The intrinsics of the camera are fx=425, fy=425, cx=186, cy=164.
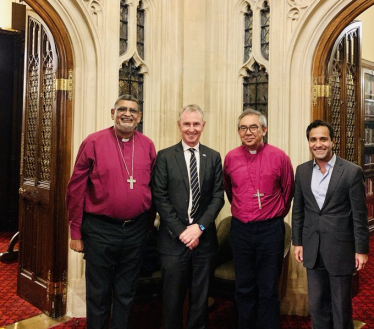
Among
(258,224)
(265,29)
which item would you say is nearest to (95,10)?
(265,29)

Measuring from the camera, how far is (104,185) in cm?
256

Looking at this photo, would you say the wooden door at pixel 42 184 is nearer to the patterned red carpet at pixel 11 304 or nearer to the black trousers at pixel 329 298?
the patterned red carpet at pixel 11 304

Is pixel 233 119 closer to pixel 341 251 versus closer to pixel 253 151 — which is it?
pixel 253 151

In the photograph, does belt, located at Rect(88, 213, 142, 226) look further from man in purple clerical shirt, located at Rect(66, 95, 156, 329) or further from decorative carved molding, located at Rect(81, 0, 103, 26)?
decorative carved molding, located at Rect(81, 0, 103, 26)

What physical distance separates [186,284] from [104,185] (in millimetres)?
807

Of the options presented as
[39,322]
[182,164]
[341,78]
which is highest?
[341,78]

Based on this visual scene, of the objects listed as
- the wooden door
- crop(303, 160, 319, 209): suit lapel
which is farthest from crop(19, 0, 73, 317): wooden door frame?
crop(303, 160, 319, 209): suit lapel

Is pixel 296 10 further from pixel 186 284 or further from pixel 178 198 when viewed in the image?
pixel 186 284

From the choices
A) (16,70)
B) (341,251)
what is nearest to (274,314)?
(341,251)

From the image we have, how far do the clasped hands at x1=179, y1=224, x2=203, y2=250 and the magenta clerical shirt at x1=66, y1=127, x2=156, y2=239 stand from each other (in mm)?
289

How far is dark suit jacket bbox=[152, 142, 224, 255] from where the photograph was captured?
261 cm

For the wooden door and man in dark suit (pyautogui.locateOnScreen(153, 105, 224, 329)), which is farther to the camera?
the wooden door

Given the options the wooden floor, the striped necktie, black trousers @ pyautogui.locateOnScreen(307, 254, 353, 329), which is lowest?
the wooden floor

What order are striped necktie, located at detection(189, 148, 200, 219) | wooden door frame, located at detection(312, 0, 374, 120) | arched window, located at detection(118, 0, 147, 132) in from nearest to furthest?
striped necktie, located at detection(189, 148, 200, 219) → wooden door frame, located at detection(312, 0, 374, 120) → arched window, located at detection(118, 0, 147, 132)
